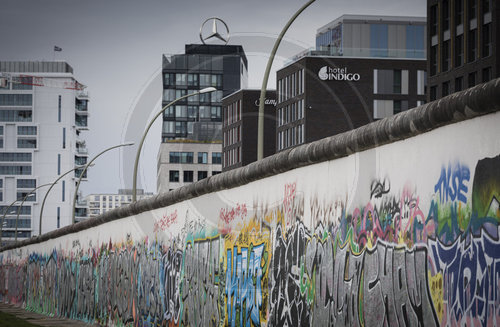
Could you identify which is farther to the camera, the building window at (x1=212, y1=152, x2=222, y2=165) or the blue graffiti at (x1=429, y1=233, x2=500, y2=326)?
the building window at (x1=212, y1=152, x2=222, y2=165)

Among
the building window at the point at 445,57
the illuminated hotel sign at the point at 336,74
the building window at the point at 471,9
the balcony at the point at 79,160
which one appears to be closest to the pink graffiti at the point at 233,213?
the building window at the point at 471,9

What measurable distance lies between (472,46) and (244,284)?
54.4 meters

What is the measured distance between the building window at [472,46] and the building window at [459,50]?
115cm

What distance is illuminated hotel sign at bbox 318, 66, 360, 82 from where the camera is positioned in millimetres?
95562

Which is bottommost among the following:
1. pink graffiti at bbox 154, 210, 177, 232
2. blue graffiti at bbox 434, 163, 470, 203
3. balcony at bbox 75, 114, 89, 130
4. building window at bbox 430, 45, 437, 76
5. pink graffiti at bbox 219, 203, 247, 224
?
pink graffiti at bbox 154, 210, 177, 232

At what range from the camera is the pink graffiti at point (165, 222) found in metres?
17.3

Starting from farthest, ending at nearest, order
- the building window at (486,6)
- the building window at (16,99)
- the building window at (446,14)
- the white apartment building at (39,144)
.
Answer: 1. the building window at (16,99)
2. the white apartment building at (39,144)
3. the building window at (446,14)
4. the building window at (486,6)

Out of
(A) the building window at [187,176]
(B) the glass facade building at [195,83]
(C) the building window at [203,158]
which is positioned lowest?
(A) the building window at [187,176]

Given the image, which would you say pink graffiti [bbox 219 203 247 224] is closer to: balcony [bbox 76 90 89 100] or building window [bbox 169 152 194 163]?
building window [bbox 169 152 194 163]

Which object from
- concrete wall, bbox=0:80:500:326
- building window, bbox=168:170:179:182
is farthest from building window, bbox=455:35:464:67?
building window, bbox=168:170:179:182

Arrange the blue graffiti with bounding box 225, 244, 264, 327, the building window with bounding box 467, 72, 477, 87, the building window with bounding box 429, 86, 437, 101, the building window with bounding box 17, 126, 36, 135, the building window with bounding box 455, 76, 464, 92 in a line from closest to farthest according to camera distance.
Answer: the blue graffiti with bounding box 225, 244, 264, 327, the building window with bounding box 467, 72, 477, 87, the building window with bounding box 455, 76, 464, 92, the building window with bounding box 429, 86, 437, 101, the building window with bounding box 17, 126, 36, 135

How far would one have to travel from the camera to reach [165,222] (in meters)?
18.0

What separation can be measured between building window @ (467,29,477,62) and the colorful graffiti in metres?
48.1

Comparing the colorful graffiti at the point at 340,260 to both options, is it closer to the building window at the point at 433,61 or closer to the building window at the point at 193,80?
the building window at the point at 433,61
